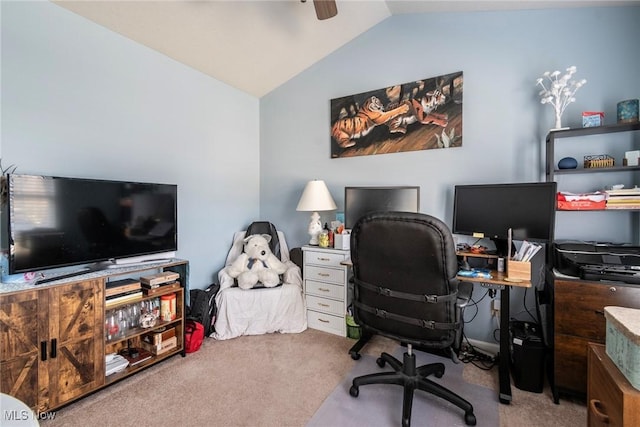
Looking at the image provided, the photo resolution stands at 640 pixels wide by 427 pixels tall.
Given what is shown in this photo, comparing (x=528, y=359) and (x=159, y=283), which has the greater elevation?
(x=159, y=283)

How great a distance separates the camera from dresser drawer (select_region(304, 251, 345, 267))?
2.59 meters

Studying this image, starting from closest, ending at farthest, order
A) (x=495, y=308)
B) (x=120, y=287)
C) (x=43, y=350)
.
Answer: (x=43, y=350) < (x=120, y=287) < (x=495, y=308)

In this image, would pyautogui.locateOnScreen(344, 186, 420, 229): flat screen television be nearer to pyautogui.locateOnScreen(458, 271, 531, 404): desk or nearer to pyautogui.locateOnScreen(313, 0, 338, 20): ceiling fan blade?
pyautogui.locateOnScreen(458, 271, 531, 404): desk

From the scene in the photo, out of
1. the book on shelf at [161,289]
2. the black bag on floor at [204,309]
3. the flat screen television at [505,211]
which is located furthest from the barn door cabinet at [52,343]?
the flat screen television at [505,211]

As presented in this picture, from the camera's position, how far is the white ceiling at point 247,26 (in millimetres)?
2090

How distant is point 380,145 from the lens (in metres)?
2.77

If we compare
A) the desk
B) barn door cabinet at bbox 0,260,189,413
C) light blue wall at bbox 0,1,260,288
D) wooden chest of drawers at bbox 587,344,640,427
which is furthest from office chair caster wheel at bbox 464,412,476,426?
light blue wall at bbox 0,1,260,288

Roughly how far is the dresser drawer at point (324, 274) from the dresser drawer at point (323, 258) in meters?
0.05

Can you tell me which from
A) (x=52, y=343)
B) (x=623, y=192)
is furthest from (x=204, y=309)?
(x=623, y=192)

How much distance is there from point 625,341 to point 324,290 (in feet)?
6.80

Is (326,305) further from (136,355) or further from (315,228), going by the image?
(136,355)

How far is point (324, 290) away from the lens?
2656 mm

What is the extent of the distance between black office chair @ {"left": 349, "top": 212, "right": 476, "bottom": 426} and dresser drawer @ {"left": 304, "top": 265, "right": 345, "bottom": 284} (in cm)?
90

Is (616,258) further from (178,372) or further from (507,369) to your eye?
(178,372)
